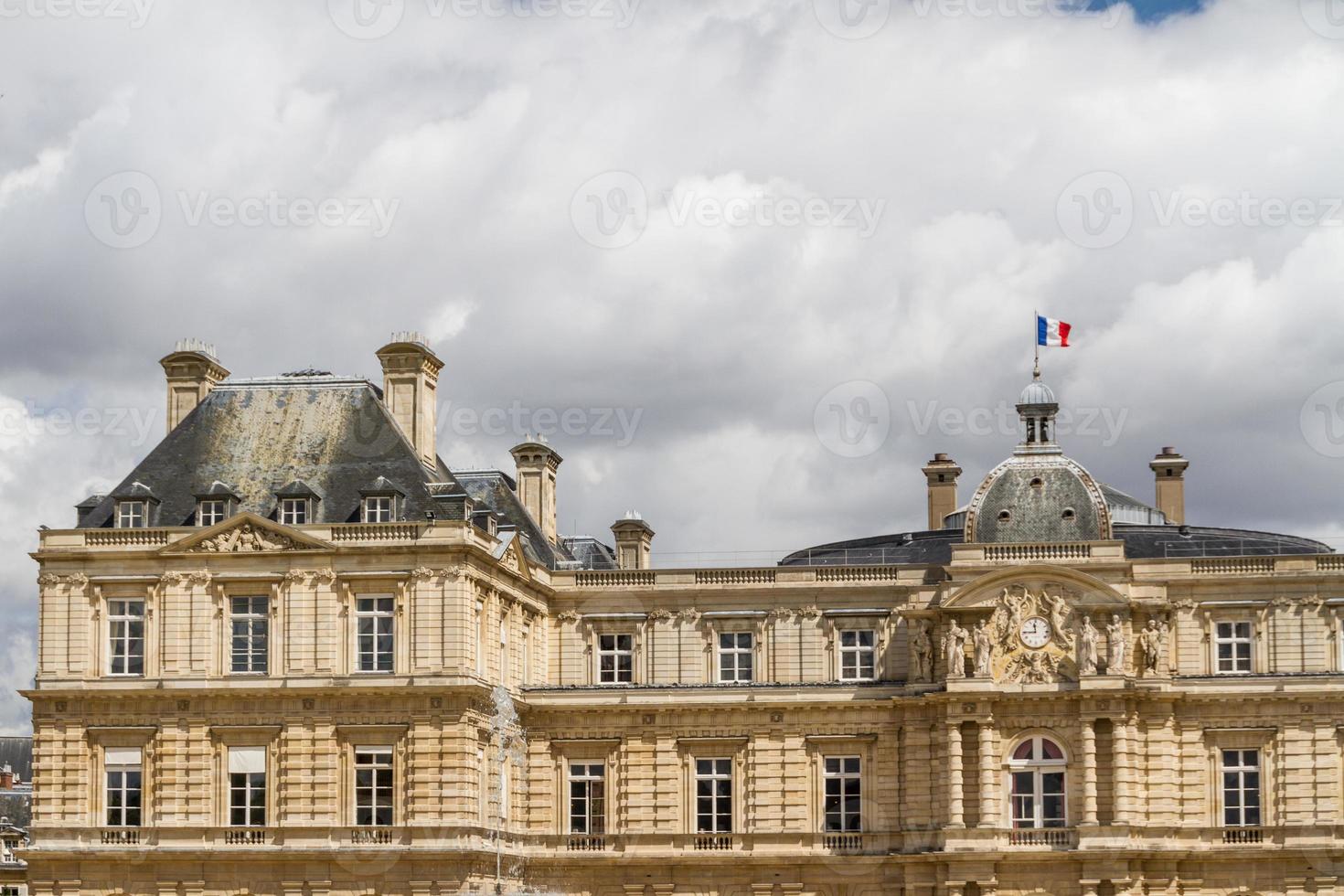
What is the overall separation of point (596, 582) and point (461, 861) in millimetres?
12622

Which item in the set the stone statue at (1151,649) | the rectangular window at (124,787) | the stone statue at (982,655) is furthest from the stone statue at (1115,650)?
the rectangular window at (124,787)

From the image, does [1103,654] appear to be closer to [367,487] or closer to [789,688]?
[789,688]

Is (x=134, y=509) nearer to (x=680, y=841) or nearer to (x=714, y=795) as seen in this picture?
(x=680, y=841)

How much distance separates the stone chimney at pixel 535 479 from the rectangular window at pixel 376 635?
51.6 ft

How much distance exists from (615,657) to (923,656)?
34.5 ft

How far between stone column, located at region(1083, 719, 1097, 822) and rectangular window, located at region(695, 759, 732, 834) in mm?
11185

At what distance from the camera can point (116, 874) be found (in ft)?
216

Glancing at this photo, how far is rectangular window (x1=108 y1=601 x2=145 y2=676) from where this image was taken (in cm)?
6712

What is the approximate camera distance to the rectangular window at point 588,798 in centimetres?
7094

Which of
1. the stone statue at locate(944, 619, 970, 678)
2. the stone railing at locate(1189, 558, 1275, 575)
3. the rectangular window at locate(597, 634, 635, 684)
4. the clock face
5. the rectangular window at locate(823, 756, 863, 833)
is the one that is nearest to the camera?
Answer: the stone statue at locate(944, 619, 970, 678)

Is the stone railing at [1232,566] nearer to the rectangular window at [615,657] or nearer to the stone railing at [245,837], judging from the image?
the rectangular window at [615,657]

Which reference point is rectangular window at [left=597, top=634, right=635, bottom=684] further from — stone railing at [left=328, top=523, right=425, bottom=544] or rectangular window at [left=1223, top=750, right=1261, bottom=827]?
rectangular window at [left=1223, top=750, right=1261, bottom=827]

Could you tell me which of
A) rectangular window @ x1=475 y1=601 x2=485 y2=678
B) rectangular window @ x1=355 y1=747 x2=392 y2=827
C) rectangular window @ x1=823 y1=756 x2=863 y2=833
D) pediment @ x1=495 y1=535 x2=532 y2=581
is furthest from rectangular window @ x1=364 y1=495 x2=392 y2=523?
rectangular window @ x1=823 y1=756 x2=863 y2=833

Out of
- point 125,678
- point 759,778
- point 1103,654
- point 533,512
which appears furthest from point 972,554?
point 125,678
